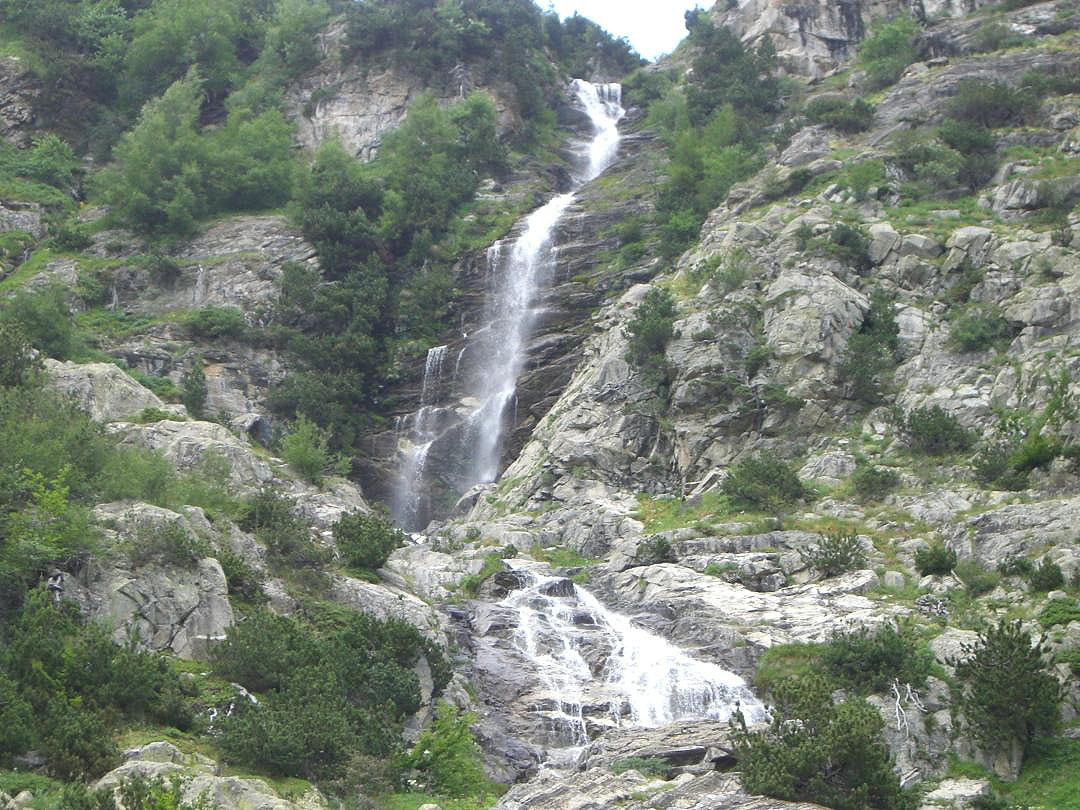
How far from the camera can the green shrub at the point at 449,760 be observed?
21562 millimetres

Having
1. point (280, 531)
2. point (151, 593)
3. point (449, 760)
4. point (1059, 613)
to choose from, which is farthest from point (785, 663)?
point (151, 593)

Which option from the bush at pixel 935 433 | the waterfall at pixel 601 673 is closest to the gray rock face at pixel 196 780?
the waterfall at pixel 601 673

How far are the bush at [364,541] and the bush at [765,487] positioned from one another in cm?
1005

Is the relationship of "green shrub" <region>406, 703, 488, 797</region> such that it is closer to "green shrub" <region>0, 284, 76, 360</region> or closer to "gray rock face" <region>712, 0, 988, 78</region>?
"green shrub" <region>0, 284, 76, 360</region>

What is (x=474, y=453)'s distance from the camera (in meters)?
44.6

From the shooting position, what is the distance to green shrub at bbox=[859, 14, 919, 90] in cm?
5456

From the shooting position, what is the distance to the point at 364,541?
30.2 metres

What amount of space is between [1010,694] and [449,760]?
10.5 m

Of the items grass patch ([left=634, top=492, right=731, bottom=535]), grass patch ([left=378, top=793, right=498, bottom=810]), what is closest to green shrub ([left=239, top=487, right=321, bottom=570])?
grass patch ([left=378, top=793, right=498, bottom=810])

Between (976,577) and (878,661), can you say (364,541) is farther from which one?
(976,577)

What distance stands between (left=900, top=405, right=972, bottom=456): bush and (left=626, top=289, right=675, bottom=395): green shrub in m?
9.22

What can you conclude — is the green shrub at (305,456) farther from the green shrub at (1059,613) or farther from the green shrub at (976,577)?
the green shrub at (1059,613)

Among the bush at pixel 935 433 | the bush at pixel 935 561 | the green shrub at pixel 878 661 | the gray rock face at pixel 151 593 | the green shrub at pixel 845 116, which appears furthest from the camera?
the green shrub at pixel 845 116

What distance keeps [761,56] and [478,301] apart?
21614mm
